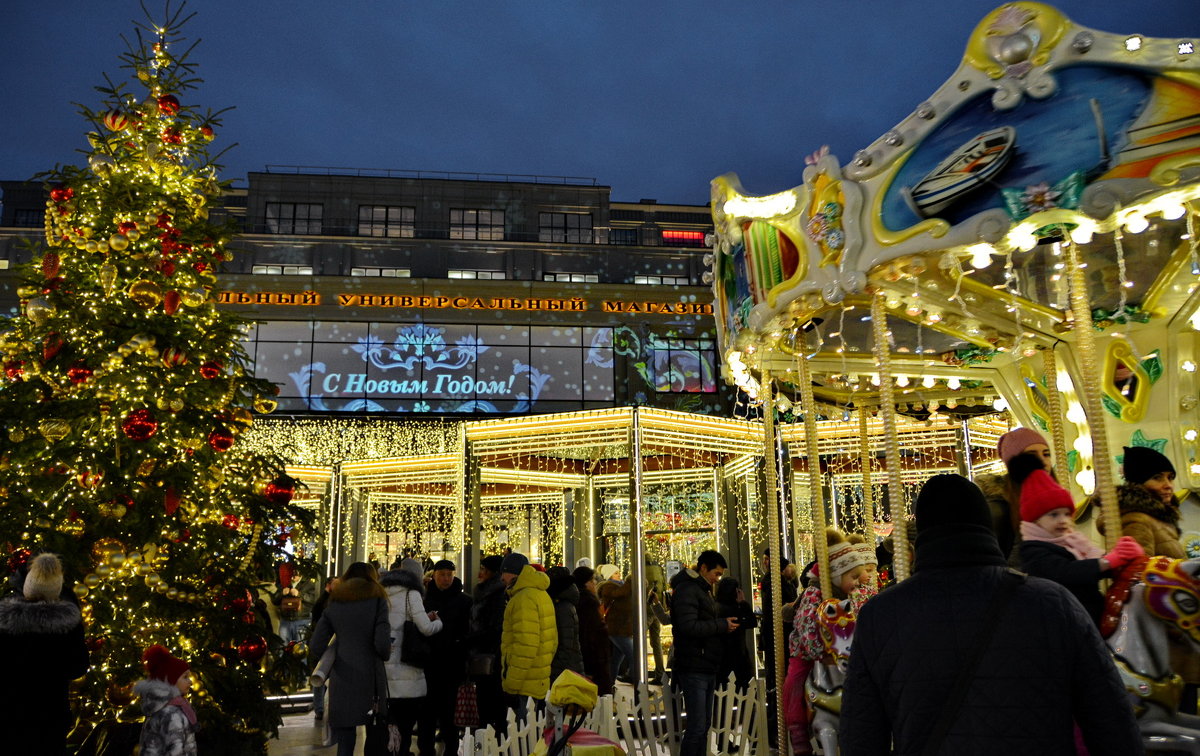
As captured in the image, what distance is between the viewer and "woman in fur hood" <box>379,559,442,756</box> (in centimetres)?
653

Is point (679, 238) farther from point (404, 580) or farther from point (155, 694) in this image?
point (155, 694)

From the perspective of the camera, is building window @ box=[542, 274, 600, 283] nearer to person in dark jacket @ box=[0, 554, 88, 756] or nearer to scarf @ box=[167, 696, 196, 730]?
scarf @ box=[167, 696, 196, 730]

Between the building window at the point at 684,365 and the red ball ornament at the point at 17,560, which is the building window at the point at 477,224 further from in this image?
the red ball ornament at the point at 17,560

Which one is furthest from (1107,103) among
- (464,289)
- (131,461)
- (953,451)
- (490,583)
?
(464,289)

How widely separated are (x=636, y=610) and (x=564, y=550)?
972cm

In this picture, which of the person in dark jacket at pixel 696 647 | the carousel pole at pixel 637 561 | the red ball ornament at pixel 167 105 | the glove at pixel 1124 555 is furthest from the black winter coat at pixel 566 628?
the red ball ornament at pixel 167 105

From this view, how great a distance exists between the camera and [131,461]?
6770 millimetres

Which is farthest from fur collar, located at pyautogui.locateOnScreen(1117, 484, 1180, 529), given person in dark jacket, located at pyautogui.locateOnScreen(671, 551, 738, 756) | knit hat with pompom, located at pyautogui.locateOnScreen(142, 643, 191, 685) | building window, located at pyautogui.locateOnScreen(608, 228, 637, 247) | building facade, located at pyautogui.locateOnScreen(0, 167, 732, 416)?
building window, located at pyautogui.locateOnScreen(608, 228, 637, 247)

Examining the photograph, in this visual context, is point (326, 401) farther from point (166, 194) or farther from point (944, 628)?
point (944, 628)

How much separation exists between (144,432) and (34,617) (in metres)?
2.01

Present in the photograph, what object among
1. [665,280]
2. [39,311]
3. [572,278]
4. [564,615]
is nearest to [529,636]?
[564,615]

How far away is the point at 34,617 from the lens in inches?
182

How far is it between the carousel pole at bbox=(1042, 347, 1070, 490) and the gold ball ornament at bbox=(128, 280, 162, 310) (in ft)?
24.1

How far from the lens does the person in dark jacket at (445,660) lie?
6.91m
